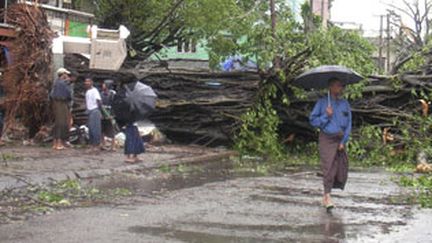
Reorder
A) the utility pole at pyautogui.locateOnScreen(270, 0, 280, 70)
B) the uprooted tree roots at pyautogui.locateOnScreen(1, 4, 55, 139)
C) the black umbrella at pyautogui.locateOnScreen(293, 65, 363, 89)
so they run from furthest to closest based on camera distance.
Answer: the utility pole at pyautogui.locateOnScreen(270, 0, 280, 70) < the uprooted tree roots at pyautogui.locateOnScreen(1, 4, 55, 139) < the black umbrella at pyautogui.locateOnScreen(293, 65, 363, 89)

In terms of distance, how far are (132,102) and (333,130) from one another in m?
5.06

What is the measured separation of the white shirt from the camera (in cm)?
1698

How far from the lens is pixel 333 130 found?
31.2 ft

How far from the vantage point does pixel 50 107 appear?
18453 mm

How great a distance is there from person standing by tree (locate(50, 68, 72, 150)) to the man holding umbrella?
843 centimetres

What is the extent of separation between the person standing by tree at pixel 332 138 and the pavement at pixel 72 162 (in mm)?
4252

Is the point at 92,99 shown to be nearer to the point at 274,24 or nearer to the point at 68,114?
the point at 68,114

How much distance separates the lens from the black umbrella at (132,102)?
1341cm

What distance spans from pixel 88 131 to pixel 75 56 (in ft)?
11.8

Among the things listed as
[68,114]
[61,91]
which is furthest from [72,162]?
[61,91]

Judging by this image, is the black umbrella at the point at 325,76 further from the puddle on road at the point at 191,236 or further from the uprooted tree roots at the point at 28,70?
the uprooted tree roots at the point at 28,70

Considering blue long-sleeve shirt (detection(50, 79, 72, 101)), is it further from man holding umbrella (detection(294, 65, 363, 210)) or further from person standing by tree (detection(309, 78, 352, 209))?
person standing by tree (detection(309, 78, 352, 209))

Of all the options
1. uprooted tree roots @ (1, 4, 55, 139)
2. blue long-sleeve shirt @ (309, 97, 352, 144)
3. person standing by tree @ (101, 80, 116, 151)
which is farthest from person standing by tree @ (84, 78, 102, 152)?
blue long-sleeve shirt @ (309, 97, 352, 144)

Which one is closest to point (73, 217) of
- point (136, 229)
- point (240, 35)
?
point (136, 229)
